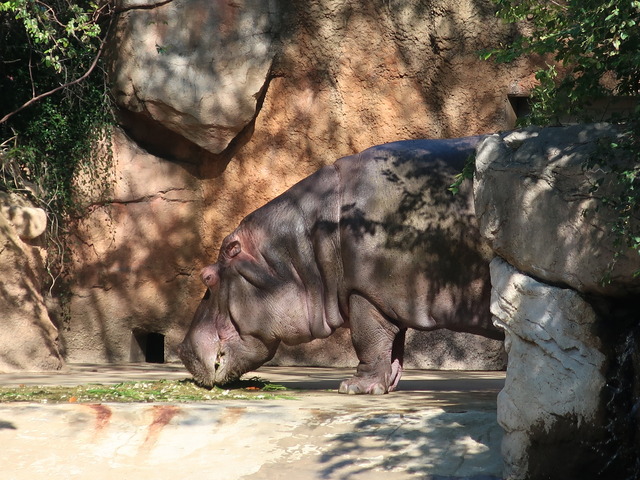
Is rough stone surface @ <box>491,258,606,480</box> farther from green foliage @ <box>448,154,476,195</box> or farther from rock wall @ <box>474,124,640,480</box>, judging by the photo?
green foliage @ <box>448,154,476,195</box>

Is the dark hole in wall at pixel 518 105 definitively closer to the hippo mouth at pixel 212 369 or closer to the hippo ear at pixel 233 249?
the hippo ear at pixel 233 249

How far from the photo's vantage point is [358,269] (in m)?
7.22

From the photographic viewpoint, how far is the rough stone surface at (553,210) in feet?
15.8

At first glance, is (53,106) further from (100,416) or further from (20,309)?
(100,416)

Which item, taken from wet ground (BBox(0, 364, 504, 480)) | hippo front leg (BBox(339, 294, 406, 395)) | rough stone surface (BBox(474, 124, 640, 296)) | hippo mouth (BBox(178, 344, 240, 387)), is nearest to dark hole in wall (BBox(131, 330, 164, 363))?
hippo mouth (BBox(178, 344, 240, 387))

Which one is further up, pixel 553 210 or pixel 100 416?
pixel 553 210

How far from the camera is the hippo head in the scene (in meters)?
7.54

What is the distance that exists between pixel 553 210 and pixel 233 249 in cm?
327

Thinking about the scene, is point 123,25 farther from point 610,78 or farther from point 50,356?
point 610,78

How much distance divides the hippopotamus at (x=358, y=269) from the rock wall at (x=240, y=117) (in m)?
3.15

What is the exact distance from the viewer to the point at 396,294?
718 centimetres

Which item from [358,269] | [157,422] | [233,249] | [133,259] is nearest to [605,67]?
[358,269]

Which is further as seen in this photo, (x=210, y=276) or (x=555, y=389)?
(x=210, y=276)

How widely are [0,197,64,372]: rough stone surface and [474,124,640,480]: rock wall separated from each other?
5412 millimetres
